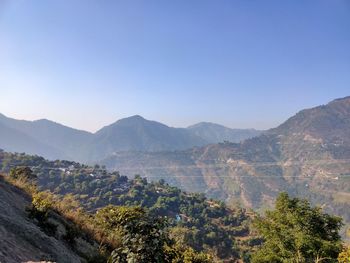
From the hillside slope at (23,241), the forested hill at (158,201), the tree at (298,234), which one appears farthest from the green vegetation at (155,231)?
the forested hill at (158,201)

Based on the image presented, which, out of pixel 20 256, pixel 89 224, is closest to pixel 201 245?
pixel 89 224

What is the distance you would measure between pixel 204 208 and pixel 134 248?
5785 inches

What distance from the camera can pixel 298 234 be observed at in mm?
25797

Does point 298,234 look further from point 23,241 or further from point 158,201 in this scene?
point 158,201

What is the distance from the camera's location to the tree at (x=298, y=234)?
25203mm

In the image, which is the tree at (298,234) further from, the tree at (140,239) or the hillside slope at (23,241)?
the tree at (140,239)

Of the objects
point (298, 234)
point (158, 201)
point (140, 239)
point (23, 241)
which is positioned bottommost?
point (158, 201)

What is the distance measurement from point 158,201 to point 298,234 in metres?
130

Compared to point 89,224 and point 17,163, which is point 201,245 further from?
point 17,163

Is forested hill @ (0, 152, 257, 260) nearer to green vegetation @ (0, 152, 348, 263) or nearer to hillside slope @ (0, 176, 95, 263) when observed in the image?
green vegetation @ (0, 152, 348, 263)

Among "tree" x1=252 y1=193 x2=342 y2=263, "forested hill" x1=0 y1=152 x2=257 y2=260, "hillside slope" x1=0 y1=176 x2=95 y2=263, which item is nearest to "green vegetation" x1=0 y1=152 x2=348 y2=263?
"tree" x1=252 y1=193 x2=342 y2=263

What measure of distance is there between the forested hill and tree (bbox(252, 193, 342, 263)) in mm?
72479

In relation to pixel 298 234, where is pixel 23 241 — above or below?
above

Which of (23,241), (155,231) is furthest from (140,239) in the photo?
(23,241)
